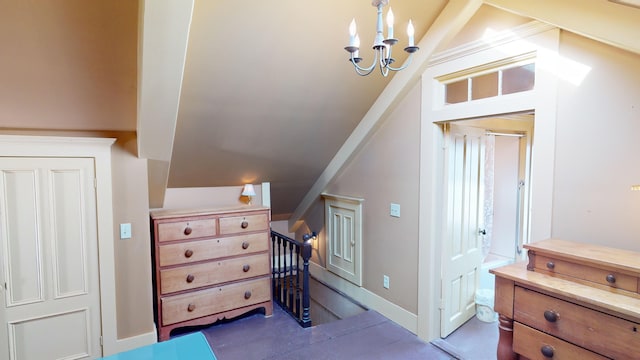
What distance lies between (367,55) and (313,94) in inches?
21.7

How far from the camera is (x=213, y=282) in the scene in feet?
10.7

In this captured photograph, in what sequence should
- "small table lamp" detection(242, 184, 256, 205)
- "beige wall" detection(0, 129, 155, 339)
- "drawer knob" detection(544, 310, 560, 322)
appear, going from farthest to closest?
1. "small table lamp" detection(242, 184, 256, 205)
2. "beige wall" detection(0, 129, 155, 339)
3. "drawer knob" detection(544, 310, 560, 322)

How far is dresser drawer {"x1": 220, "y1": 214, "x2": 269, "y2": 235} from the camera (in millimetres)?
3303

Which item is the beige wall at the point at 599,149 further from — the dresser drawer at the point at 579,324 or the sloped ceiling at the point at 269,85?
the sloped ceiling at the point at 269,85

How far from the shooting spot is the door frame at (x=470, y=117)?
6.63 feet

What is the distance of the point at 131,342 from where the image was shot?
282 cm

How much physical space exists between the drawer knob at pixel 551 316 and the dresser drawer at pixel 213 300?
8.64ft

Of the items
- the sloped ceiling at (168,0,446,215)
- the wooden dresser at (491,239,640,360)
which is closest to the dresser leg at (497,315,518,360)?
the wooden dresser at (491,239,640,360)

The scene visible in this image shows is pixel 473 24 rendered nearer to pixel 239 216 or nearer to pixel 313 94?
pixel 313 94

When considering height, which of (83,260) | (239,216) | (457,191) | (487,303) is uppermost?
(457,191)

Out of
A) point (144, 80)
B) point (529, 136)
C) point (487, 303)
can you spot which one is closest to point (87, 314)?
point (144, 80)

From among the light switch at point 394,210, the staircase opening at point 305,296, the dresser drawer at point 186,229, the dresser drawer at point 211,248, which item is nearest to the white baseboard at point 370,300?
the staircase opening at point 305,296

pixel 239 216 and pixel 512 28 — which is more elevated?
pixel 512 28

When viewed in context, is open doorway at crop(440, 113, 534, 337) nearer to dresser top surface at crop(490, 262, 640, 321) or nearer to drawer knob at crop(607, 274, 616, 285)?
dresser top surface at crop(490, 262, 640, 321)
